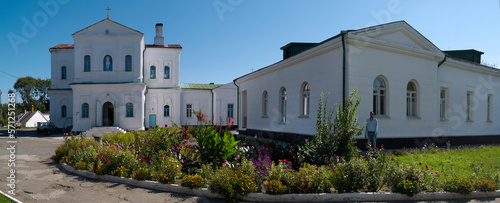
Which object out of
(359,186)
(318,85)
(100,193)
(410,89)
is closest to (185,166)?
(100,193)

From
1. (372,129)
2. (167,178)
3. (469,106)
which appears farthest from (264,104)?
(167,178)

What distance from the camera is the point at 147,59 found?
101ft

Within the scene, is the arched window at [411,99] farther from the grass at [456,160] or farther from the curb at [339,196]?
the curb at [339,196]

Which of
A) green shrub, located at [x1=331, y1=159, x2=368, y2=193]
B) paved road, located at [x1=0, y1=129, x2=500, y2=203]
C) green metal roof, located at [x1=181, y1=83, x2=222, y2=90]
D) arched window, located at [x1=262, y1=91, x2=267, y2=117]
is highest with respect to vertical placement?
green metal roof, located at [x1=181, y1=83, x2=222, y2=90]

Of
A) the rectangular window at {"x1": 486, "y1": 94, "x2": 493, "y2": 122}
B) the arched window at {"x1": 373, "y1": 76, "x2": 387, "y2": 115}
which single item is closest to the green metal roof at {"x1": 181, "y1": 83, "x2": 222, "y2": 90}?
the arched window at {"x1": 373, "y1": 76, "x2": 387, "y2": 115}

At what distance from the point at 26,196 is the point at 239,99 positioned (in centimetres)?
1726

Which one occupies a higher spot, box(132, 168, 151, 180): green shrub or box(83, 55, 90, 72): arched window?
box(83, 55, 90, 72): arched window

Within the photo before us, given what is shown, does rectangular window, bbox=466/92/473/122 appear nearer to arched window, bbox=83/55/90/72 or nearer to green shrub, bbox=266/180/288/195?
green shrub, bbox=266/180/288/195

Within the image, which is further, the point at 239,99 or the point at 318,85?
the point at 239,99

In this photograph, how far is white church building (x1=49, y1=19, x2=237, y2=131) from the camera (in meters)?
26.0

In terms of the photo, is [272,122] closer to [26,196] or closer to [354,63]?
[354,63]

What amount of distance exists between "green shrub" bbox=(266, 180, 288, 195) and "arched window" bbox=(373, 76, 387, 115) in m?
8.04

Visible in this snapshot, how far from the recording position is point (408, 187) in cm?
574

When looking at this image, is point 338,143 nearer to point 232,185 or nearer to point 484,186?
point 484,186
